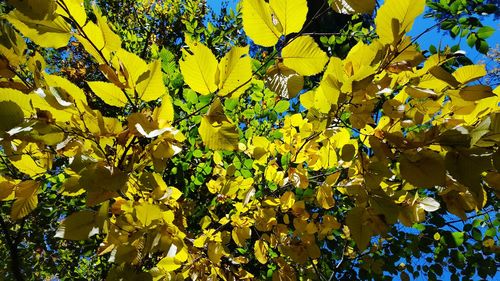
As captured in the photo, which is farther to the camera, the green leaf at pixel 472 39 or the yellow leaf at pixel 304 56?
the green leaf at pixel 472 39

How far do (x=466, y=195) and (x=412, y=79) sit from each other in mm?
263

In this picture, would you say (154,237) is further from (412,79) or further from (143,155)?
(412,79)

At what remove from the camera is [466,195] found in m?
0.72

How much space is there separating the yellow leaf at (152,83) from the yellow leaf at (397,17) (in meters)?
0.38

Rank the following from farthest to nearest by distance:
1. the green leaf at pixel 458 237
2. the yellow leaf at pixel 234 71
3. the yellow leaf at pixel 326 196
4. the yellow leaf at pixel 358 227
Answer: the green leaf at pixel 458 237
the yellow leaf at pixel 326 196
the yellow leaf at pixel 358 227
the yellow leaf at pixel 234 71

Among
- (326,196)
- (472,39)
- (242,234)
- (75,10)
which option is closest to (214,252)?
(242,234)

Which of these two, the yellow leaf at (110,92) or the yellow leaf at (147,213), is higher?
the yellow leaf at (110,92)

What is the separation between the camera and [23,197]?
74 centimetres

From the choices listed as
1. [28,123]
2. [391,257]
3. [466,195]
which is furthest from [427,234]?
[28,123]

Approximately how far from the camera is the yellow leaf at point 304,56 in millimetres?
615

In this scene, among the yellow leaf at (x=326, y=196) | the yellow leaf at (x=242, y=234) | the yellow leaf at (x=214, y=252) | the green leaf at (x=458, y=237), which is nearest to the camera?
the yellow leaf at (x=326, y=196)

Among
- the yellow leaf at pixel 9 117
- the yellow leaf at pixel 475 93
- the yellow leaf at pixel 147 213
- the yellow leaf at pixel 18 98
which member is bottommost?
the yellow leaf at pixel 147 213

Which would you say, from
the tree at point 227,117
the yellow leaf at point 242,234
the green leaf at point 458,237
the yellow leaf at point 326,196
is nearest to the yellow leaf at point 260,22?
the tree at point 227,117

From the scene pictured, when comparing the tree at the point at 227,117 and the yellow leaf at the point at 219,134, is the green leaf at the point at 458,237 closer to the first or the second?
the tree at the point at 227,117
